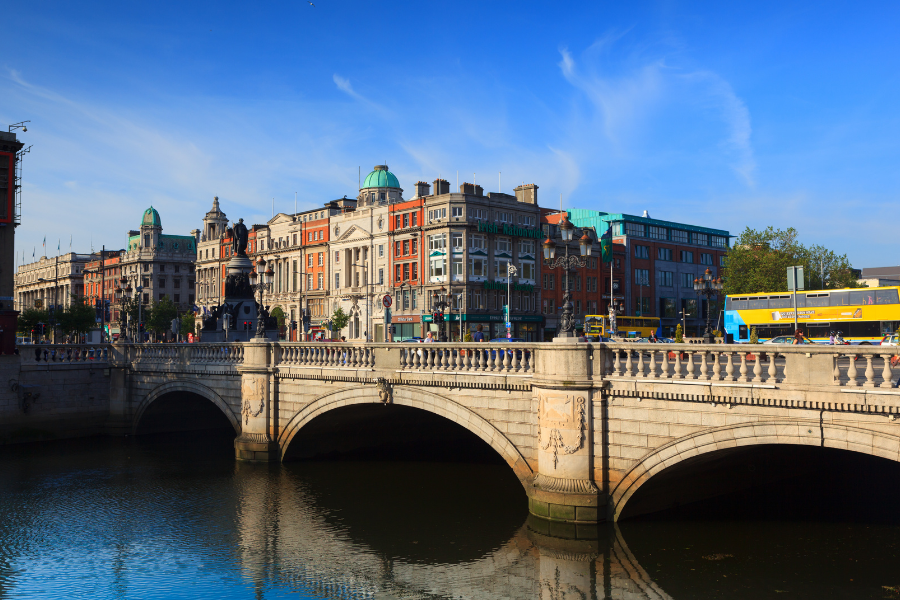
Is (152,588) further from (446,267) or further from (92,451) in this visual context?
(446,267)

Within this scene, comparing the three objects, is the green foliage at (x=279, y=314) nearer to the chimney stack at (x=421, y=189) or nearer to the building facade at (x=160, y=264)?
the chimney stack at (x=421, y=189)

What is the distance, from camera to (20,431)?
3622 centimetres

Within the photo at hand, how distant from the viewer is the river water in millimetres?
17297

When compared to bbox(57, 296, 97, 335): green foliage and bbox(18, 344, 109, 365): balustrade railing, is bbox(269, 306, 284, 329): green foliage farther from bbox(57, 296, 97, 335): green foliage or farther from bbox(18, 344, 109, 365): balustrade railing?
bbox(18, 344, 109, 365): balustrade railing

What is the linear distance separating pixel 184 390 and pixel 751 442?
26.6 metres

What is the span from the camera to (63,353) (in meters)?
38.8

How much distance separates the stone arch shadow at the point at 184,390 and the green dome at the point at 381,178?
54076mm

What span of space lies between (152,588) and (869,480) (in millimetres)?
23760

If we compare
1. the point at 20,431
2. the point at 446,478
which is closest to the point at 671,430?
the point at 446,478

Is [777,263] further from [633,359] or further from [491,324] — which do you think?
[633,359]

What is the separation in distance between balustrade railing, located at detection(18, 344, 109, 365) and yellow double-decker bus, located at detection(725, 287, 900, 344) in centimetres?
3607

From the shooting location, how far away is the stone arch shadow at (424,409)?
70.0ft

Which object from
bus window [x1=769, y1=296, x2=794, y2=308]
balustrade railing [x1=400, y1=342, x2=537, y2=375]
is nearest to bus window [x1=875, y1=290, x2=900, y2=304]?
bus window [x1=769, y1=296, x2=794, y2=308]

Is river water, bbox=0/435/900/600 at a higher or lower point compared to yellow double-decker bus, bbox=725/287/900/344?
lower
